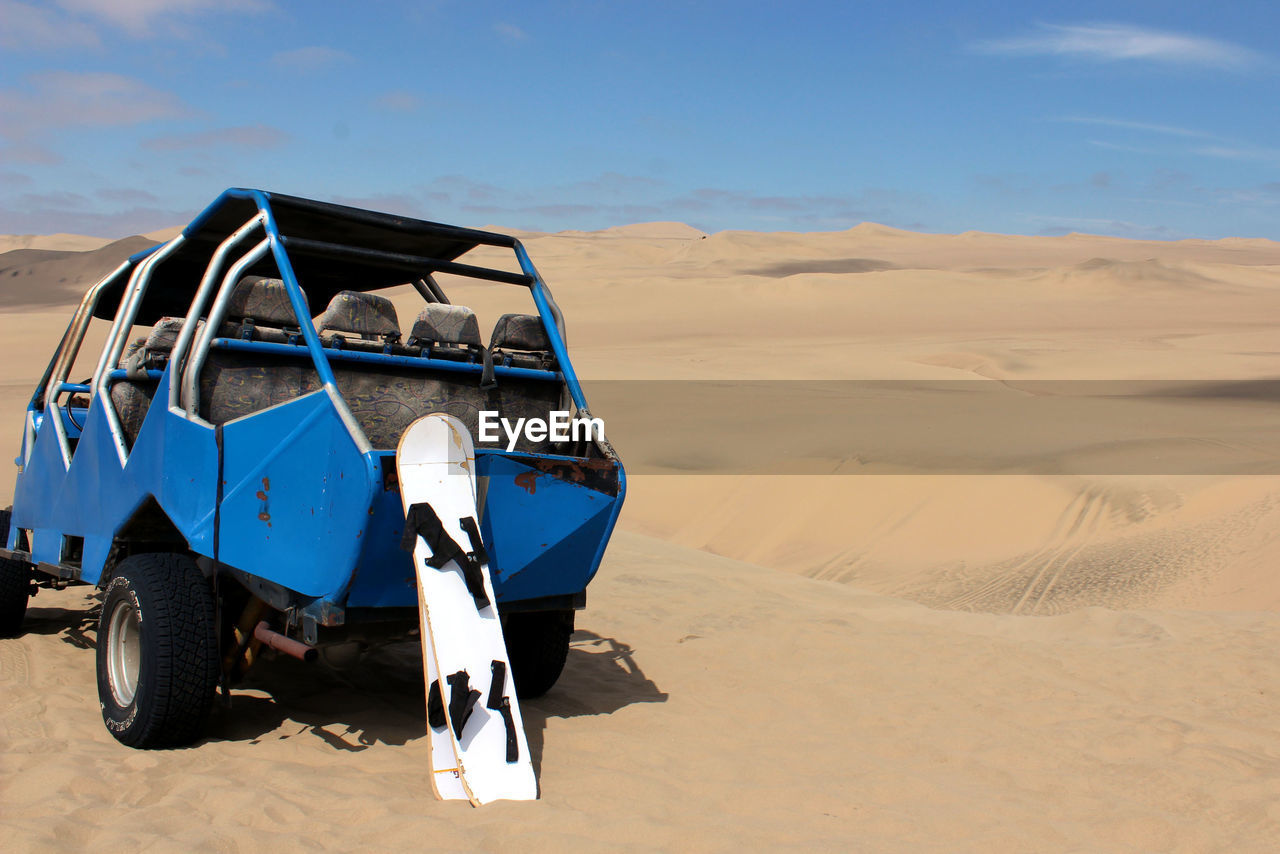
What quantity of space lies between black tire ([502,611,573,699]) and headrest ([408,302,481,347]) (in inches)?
58.1

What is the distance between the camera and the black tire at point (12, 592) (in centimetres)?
663

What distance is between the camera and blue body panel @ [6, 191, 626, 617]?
4242 mm

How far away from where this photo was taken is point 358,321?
5.21m

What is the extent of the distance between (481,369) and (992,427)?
44.3 feet

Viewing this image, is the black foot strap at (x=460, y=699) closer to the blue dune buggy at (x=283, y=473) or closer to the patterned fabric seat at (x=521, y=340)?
the blue dune buggy at (x=283, y=473)

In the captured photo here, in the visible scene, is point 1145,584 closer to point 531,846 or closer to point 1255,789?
point 1255,789

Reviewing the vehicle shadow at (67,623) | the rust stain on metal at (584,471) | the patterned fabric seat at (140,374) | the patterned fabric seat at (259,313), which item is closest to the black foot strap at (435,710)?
the rust stain on metal at (584,471)

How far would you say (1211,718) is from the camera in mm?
6203

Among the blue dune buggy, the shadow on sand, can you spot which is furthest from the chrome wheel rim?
the shadow on sand

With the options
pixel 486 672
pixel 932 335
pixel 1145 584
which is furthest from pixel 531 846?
pixel 932 335

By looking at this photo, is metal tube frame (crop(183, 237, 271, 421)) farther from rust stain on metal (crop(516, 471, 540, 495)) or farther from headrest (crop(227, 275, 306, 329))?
rust stain on metal (crop(516, 471, 540, 495))

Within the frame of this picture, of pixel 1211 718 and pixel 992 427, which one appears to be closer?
pixel 1211 718

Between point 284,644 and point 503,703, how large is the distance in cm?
101

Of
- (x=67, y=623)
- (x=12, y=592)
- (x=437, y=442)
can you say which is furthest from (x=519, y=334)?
(x=67, y=623)
